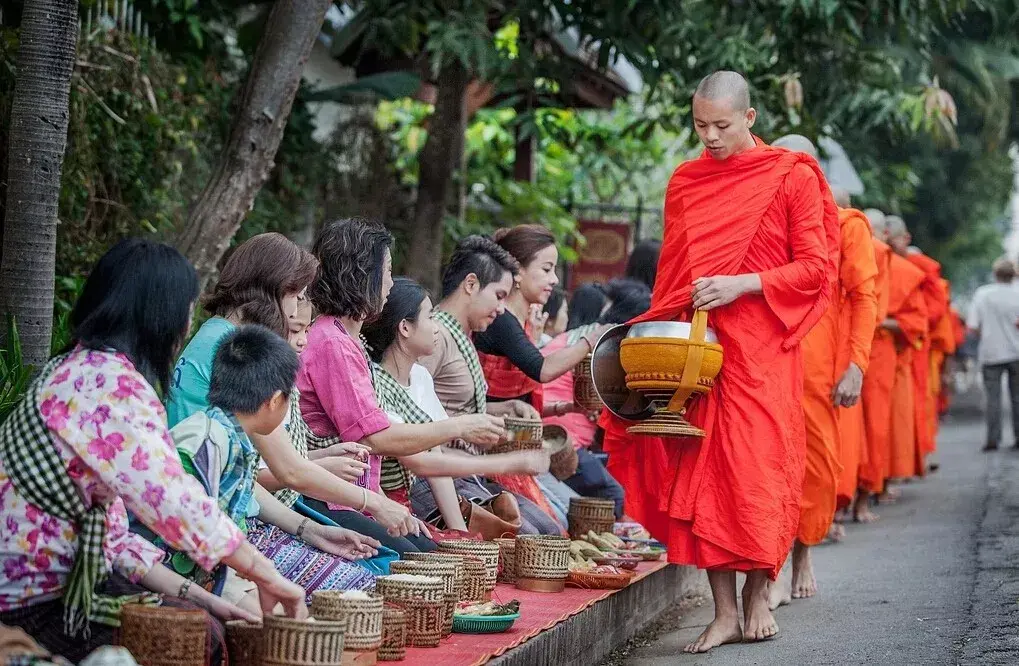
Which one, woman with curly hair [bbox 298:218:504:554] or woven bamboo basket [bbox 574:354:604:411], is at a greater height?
woman with curly hair [bbox 298:218:504:554]

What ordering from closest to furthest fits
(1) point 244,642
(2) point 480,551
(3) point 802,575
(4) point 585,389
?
1. (1) point 244,642
2. (2) point 480,551
3. (3) point 802,575
4. (4) point 585,389

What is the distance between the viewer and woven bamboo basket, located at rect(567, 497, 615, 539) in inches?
279

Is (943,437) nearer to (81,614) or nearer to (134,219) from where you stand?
(134,219)

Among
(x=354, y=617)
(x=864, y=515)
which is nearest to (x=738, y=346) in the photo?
(x=354, y=617)

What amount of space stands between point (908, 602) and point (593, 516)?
4.76 ft

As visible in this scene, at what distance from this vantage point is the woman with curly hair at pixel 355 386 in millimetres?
5238

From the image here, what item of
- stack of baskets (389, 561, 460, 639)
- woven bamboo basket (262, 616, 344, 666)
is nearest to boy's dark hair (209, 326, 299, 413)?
woven bamboo basket (262, 616, 344, 666)

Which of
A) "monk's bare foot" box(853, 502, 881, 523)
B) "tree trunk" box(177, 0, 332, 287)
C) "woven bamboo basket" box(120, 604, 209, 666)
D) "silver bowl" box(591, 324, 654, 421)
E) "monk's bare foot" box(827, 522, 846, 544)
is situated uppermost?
"tree trunk" box(177, 0, 332, 287)

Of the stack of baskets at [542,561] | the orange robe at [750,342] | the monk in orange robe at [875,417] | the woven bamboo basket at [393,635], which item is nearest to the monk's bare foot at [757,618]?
the orange robe at [750,342]

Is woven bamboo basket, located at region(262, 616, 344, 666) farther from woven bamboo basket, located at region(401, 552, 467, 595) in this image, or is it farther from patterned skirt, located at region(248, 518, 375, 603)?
woven bamboo basket, located at region(401, 552, 467, 595)

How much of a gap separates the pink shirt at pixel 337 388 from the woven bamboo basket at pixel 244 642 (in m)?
1.44

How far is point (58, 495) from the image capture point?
3510mm

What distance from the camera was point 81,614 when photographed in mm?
3580

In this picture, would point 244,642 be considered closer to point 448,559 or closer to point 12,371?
point 448,559
